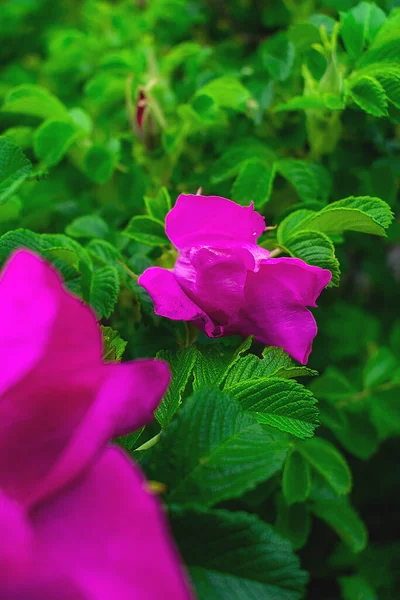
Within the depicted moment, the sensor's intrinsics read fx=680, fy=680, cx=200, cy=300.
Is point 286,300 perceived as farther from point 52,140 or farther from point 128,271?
point 52,140

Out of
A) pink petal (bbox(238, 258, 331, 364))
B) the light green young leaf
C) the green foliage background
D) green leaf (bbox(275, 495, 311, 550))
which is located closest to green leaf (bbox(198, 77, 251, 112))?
the green foliage background

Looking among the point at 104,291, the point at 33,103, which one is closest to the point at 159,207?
the point at 104,291

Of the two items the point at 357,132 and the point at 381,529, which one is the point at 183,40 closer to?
the point at 357,132

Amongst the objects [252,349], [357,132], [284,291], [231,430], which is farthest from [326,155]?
[231,430]

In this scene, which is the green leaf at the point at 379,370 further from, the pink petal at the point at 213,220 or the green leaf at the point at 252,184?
the pink petal at the point at 213,220

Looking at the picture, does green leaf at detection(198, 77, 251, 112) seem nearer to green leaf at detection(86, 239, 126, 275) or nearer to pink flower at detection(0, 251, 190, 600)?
green leaf at detection(86, 239, 126, 275)
